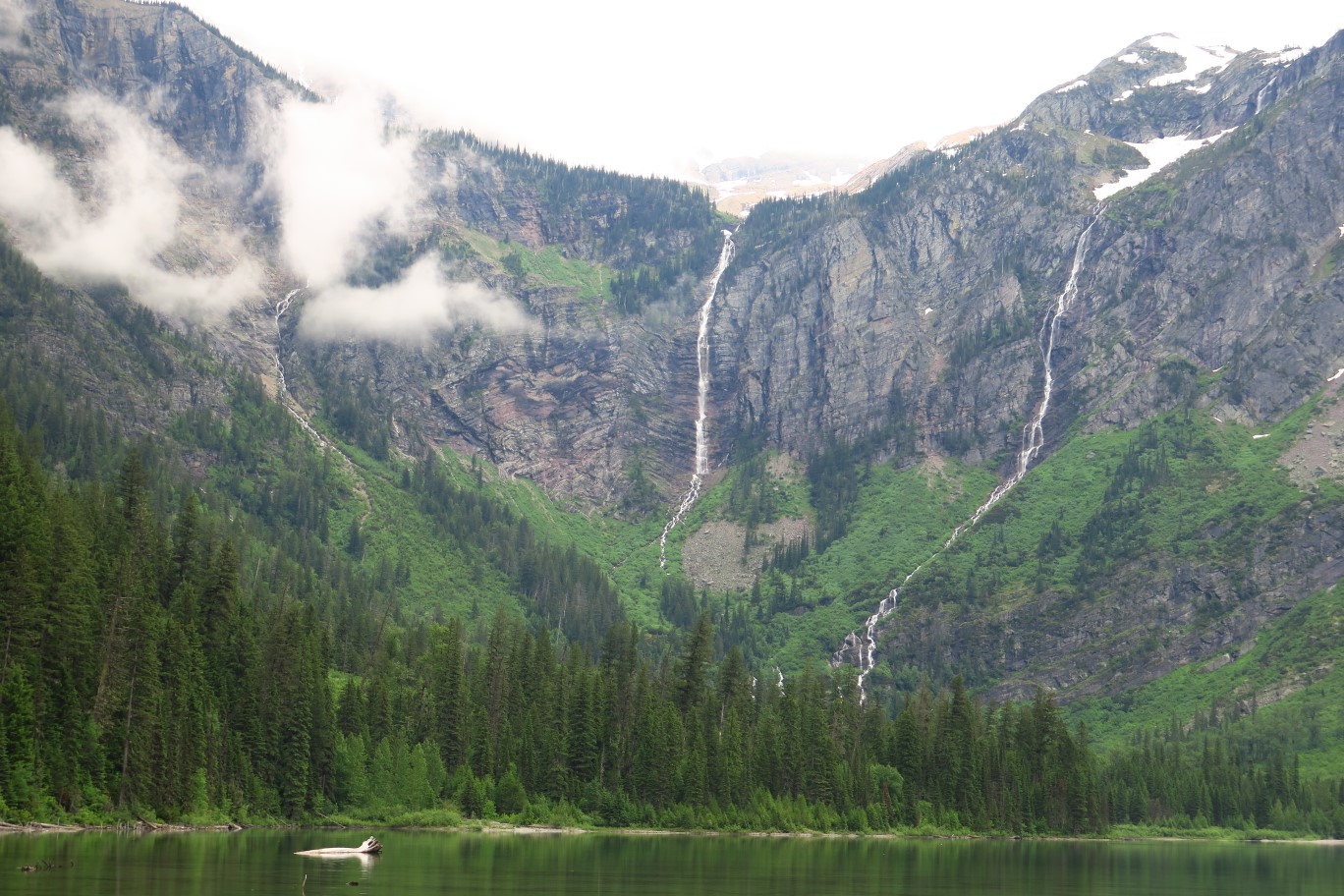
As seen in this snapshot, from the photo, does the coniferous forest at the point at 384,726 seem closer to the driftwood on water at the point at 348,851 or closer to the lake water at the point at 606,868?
Answer: the lake water at the point at 606,868

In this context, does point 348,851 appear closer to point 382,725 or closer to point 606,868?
point 606,868

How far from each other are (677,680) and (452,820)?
41.6 metres

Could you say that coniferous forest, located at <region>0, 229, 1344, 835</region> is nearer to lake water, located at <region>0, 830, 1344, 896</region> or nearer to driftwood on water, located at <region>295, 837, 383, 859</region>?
lake water, located at <region>0, 830, 1344, 896</region>

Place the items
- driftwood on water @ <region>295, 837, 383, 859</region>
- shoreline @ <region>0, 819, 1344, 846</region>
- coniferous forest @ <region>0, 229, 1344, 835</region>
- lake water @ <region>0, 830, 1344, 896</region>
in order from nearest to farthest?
lake water @ <region>0, 830, 1344, 896</region> → driftwood on water @ <region>295, 837, 383, 859</region> → shoreline @ <region>0, 819, 1344, 846</region> → coniferous forest @ <region>0, 229, 1344, 835</region>

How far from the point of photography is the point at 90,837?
90.8m

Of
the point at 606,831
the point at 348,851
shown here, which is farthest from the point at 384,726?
the point at 348,851

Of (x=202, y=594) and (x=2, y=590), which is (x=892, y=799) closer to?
(x=202, y=594)

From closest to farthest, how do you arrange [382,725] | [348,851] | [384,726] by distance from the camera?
1. [348,851]
2. [382,725]
3. [384,726]

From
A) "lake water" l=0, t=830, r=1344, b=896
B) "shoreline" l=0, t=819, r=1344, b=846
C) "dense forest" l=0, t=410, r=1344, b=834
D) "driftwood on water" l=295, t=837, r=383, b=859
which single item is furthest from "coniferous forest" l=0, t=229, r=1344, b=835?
"driftwood on water" l=295, t=837, r=383, b=859

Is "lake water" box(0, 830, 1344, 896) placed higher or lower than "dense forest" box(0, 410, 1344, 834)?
lower

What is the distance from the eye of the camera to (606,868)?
9200 centimetres

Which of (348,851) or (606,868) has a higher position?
(348,851)

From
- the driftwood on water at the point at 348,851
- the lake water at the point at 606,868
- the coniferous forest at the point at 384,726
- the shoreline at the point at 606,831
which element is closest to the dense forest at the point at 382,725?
the coniferous forest at the point at 384,726

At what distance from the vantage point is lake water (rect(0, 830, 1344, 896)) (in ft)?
228
